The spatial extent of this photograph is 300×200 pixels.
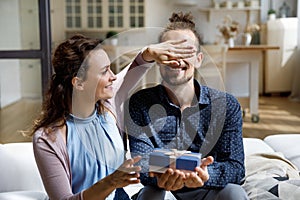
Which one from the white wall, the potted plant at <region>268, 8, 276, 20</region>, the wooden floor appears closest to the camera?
the white wall

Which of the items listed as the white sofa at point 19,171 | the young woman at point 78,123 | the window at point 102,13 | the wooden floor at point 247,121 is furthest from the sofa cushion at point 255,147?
the window at point 102,13

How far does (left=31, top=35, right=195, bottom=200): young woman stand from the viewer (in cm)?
118

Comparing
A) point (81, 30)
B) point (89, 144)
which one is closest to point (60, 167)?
point (89, 144)

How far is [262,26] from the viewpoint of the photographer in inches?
269

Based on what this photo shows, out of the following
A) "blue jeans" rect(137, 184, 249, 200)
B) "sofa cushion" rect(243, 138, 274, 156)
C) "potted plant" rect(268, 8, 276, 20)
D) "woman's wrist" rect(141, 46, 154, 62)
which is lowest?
"sofa cushion" rect(243, 138, 274, 156)

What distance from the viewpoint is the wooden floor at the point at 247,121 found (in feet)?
13.2

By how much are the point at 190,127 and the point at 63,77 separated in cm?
42

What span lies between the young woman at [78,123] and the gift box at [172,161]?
144mm

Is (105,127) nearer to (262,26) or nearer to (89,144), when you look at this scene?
(89,144)

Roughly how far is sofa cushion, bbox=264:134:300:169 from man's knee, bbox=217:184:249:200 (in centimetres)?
77

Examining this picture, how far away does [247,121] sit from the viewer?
4.86m

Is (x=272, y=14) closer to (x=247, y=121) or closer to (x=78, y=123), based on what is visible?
(x=247, y=121)

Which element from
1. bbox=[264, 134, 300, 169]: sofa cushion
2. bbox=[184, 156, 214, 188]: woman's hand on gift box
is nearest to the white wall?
bbox=[264, 134, 300, 169]: sofa cushion

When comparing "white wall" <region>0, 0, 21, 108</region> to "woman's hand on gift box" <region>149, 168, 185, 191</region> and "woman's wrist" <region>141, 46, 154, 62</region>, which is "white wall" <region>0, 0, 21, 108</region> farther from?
"woman's hand on gift box" <region>149, 168, 185, 191</region>
